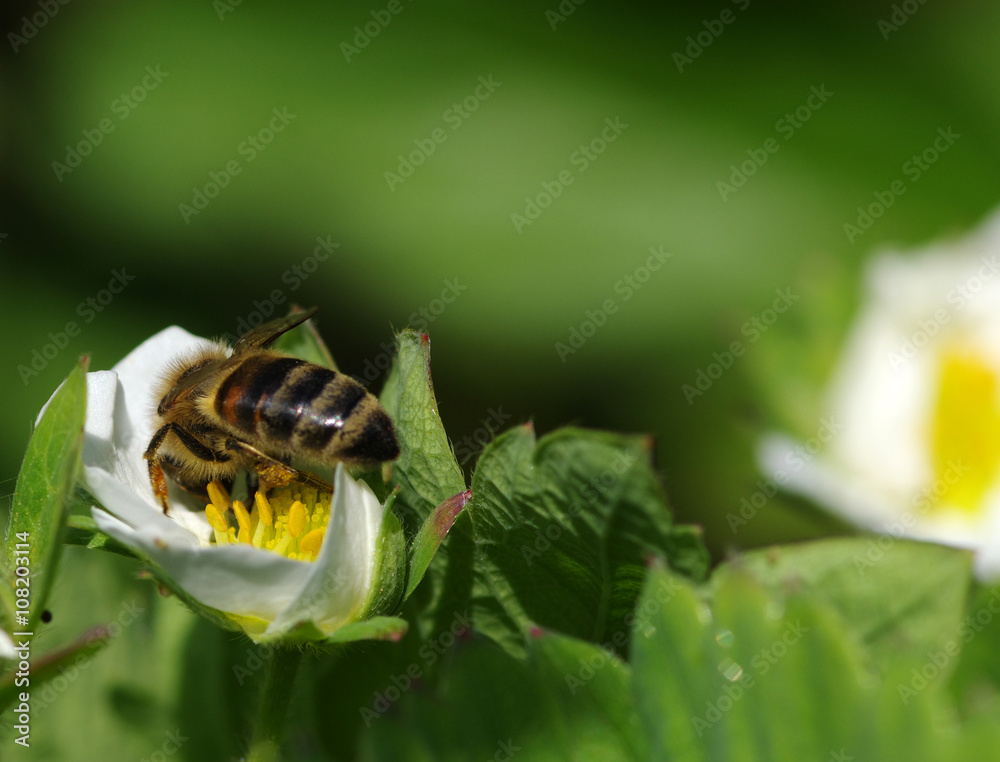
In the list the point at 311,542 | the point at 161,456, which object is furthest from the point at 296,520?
the point at 161,456

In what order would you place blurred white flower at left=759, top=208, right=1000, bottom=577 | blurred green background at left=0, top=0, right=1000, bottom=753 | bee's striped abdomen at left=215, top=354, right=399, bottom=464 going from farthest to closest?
blurred green background at left=0, top=0, right=1000, bottom=753 → blurred white flower at left=759, top=208, right=1000, bottom=577 → bee's striped abdomen at left=215, top=354, right=399, bottom=464

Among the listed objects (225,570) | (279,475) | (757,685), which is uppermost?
(757,685)

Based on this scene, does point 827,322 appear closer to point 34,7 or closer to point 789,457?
point 789,457

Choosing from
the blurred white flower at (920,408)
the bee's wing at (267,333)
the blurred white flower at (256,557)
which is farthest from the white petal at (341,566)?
the blurred white flower at (920,408)

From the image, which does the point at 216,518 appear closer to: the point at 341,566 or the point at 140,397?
the point at 140,397

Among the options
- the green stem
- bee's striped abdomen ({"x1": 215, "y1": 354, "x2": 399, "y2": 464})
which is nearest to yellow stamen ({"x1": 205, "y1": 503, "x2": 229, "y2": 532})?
bee's striped abdomen ({"x1": 215, "y1": 354, "x2": 399, "y2": 464})

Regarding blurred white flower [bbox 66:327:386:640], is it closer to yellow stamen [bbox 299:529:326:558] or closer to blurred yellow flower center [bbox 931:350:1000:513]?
yellow stamen [bbox 299:529:326:558]
